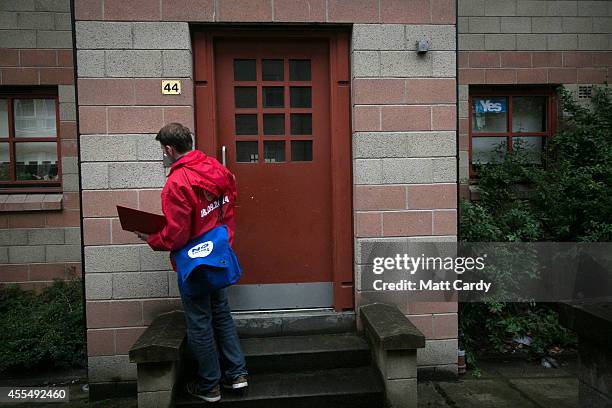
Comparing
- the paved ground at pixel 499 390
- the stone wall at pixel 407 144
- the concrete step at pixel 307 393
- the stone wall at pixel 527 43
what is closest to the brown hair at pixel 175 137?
the stone wall at pixel 407 144

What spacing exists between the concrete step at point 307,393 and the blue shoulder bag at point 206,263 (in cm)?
86

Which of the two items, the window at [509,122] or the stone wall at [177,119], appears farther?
the window at [509,122]

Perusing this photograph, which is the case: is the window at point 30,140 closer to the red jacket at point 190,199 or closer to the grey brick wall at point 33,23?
the grey brick wall at point 33,23

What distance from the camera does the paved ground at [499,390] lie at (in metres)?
3.80

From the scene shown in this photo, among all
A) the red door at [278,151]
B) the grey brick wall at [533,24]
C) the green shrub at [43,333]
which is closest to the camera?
the red door at [278,151]

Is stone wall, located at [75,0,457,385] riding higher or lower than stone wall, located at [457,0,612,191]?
lower

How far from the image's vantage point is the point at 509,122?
20.4 ft

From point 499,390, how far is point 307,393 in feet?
5.72

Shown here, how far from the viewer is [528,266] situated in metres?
4.86

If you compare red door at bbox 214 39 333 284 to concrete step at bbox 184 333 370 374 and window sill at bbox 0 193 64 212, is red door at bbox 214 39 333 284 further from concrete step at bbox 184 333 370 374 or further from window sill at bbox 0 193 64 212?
window sill at bbox 0 193 64 212

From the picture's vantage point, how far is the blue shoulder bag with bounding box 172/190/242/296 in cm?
307

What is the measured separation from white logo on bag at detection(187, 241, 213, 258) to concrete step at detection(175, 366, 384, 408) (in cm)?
111

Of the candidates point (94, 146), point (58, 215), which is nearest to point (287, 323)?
point (94, 146)

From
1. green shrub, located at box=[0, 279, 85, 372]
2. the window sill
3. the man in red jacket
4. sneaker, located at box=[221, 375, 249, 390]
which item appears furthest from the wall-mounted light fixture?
the window sill
